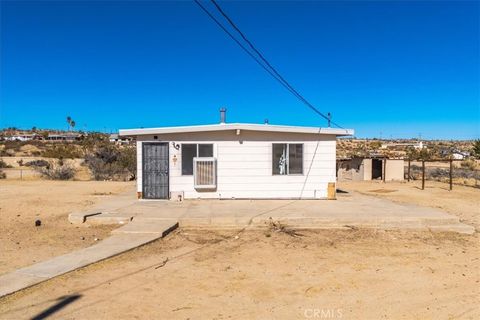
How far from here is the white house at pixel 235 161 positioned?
13.0 m

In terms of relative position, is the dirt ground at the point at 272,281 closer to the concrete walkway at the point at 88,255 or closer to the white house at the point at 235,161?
the concrete walkway at the point at 88,255

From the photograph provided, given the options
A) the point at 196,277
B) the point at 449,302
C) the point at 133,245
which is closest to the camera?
the point at 449,302

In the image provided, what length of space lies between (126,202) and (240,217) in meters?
4.38

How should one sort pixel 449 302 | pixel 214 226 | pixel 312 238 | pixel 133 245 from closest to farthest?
pixel 449 302 < pixel 133 245 < pixel 312 238 < pixel 214 226

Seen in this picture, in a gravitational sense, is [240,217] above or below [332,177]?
below

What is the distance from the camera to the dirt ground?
4844mm

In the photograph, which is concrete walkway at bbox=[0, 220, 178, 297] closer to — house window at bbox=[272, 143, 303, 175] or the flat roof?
the flat roof

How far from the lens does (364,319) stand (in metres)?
4.64

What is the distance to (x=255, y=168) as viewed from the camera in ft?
43.6

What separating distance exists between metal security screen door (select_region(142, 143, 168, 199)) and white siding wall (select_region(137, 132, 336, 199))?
0.54 ft

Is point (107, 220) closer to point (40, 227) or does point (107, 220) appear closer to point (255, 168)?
point (40, 227)

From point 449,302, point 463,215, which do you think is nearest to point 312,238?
point 449,302

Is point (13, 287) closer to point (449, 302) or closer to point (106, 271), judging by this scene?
point (106, 271)

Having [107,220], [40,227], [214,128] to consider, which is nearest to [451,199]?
[214,128]
